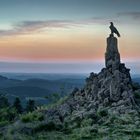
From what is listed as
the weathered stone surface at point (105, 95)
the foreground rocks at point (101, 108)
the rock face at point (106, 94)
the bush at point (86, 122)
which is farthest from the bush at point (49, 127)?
the weathered stone surface at point (105, 95)

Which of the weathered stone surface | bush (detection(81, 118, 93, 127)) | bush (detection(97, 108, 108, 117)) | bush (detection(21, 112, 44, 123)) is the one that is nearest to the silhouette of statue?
the weathered stone surface

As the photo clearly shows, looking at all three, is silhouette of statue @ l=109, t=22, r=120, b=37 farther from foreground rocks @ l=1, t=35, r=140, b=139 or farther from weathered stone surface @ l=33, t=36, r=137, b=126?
weathered stone surface @ l=33, t=36, r=137, b=126

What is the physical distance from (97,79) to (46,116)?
13100 mm

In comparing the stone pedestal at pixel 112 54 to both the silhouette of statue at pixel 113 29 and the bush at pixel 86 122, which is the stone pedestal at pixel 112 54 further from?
the bush at pixel 86 122

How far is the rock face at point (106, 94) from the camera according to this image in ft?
269

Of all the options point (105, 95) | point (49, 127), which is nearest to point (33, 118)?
point (49, 127)

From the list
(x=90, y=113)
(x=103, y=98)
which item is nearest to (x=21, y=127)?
(x=90, y=113)

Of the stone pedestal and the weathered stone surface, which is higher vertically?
the stone pedestal

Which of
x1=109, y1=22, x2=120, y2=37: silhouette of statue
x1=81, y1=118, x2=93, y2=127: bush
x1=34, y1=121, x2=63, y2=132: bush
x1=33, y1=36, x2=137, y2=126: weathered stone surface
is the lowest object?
x1=34, y1=121, x2=63, y2=132: bush

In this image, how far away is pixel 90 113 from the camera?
262ft

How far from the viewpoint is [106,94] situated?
282 ft

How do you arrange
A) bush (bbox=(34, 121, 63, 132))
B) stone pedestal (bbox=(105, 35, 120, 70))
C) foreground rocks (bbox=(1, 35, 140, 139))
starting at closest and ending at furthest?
1. foreground rocks (bbox=(1, 35, 140, 139))
2. bush (bbox=(34, 121, 63, 132))
3. stone pedestal (bbox=(105, 35, 120, 70))

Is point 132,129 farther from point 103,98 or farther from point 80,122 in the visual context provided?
point 103,98

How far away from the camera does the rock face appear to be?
8206 centimetres
